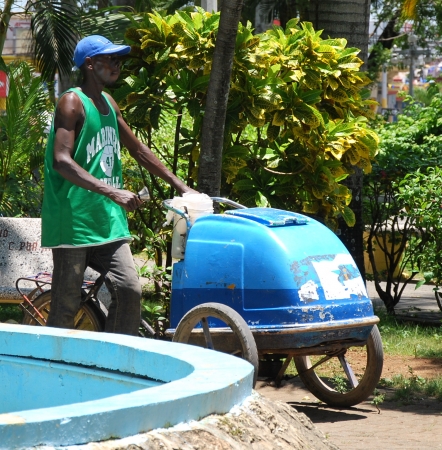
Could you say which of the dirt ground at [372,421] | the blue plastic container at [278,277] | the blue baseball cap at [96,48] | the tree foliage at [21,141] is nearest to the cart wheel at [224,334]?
the blue plastic container at [278,277]

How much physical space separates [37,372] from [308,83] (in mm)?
4226

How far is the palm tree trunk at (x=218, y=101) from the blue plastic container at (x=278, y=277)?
1.31 m

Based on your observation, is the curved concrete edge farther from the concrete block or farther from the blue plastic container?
the concrete block

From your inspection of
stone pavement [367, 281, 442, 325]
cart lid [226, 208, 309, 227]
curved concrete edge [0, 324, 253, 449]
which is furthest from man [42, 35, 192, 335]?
stone pavement [367, 281, 442, 325]

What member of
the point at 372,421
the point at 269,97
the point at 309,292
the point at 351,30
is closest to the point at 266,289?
the point at 309,292

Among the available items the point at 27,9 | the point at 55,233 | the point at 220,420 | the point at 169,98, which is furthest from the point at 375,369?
the point at 27,9

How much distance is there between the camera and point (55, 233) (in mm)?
4473

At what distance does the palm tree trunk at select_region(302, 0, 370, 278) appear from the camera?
8.28 meters

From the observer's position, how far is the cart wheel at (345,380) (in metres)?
5.18

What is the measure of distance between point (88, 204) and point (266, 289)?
0.96 m

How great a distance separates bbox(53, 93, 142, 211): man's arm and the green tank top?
2.1 inches

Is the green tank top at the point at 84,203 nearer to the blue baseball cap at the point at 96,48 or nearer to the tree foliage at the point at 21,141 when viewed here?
the blue baseball cap at the point at 96,48

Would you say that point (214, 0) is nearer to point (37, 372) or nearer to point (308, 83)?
point (308, 83)

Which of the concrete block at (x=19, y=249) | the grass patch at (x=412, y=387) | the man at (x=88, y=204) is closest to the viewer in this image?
the man at (x=88, y=204)
